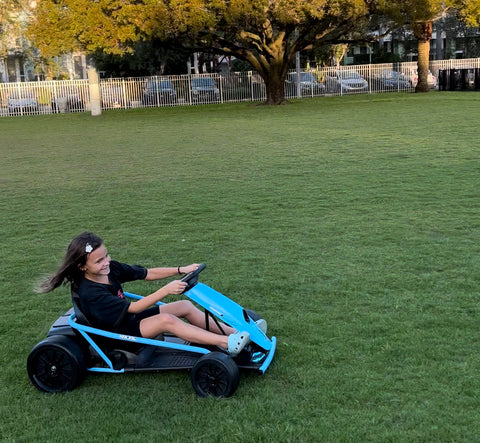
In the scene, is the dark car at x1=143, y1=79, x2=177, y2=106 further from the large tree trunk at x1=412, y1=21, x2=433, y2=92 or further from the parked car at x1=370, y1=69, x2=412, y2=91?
the large tree trunk at x1=412, y1=21, x2=433, y2=92

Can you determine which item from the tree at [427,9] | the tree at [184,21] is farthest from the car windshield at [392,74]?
the tree at [184,21]

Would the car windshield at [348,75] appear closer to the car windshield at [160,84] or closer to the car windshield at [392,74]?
the car windshield at [392,74]

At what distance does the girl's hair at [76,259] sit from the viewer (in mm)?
3591

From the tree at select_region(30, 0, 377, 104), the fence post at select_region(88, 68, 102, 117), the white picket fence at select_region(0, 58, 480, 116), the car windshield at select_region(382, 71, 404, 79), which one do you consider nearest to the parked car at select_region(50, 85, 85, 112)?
the white picket fence at select_region(0, 58, 480, 116)

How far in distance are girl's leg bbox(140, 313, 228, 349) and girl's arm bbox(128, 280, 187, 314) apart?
0.33 ft

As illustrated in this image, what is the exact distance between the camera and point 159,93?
3319cm

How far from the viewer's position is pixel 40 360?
3580 millimetres

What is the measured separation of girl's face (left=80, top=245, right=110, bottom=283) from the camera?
3602mm

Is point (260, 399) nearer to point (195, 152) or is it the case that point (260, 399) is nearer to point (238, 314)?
point (238, 314)

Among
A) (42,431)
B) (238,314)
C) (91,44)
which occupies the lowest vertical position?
(42,431)

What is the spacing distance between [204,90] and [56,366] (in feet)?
102

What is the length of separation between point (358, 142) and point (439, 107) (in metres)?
9.97

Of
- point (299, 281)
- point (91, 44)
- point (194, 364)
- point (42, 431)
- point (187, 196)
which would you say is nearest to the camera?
point (42, 431)

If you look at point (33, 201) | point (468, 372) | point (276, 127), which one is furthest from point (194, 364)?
point (276, 127)
